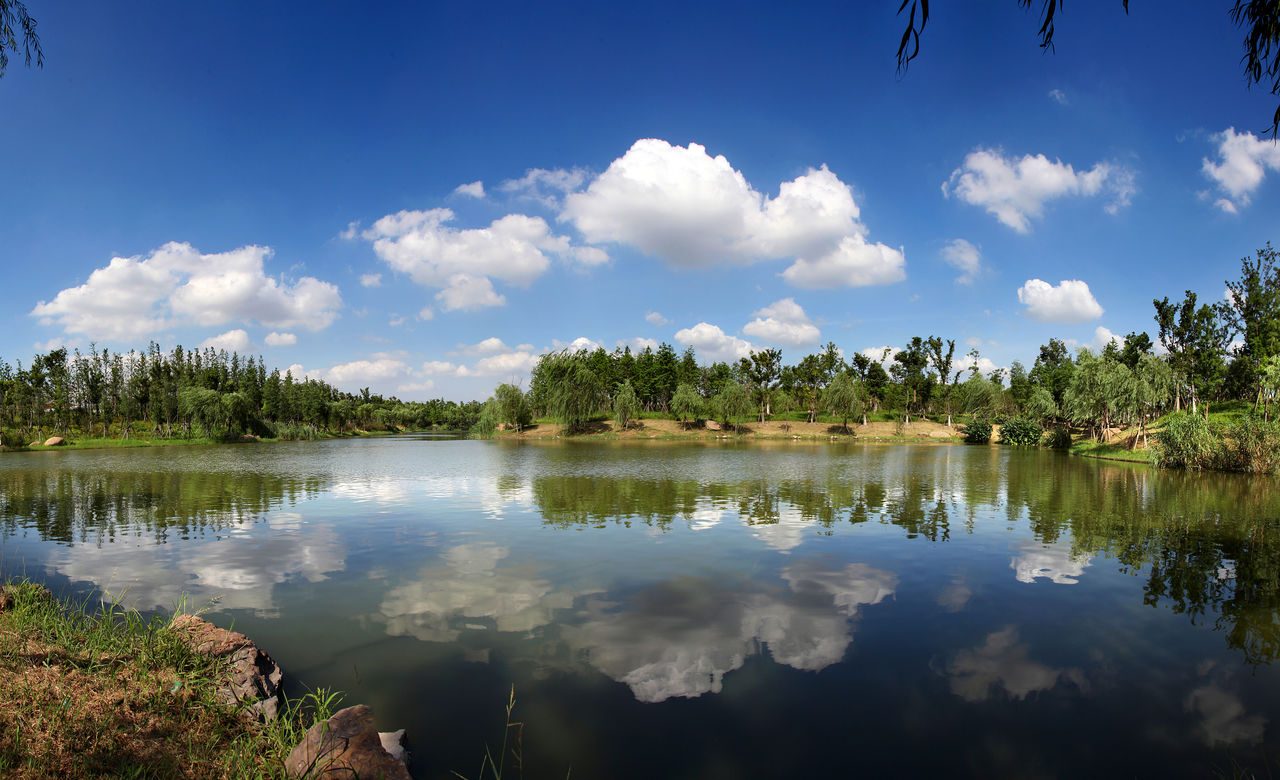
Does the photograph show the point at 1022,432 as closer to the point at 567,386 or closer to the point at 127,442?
the point at 567,386

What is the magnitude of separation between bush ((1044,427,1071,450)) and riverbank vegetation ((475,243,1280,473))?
118 mm

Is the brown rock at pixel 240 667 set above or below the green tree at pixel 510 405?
below

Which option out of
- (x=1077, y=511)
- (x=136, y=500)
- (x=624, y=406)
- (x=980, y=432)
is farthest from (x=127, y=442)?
(x=980, y=432)

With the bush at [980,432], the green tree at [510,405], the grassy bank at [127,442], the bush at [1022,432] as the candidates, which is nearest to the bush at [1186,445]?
the bush at [1022,432]

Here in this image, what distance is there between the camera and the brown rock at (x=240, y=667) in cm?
623

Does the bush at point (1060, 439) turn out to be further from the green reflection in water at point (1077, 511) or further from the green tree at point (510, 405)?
the green tree at point (510, 405)

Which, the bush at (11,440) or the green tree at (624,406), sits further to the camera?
the green tree at (624,406)

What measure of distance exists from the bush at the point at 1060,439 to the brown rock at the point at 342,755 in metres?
63.8

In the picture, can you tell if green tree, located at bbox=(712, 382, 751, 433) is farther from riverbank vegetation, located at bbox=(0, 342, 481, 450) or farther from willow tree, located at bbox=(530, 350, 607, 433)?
riverbank vegetation, located at bbox=(0, 342, 481, 450)

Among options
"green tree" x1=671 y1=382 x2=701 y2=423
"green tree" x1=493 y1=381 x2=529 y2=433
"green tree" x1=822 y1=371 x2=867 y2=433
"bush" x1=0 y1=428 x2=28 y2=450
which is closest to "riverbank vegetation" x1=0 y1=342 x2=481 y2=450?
"bush" x1=0 y1=428 x2=28 y2=450

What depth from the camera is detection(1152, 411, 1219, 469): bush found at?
103ft

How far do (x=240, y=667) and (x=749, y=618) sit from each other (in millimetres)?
6824

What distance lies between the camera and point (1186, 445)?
3219 cm

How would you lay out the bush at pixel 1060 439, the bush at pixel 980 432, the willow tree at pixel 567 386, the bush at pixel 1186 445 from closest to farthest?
the bush at pixel 1186 445, the bush at pixel 1060 439, the bush at pixel 980 432, the willow tree at pixel 567 386
